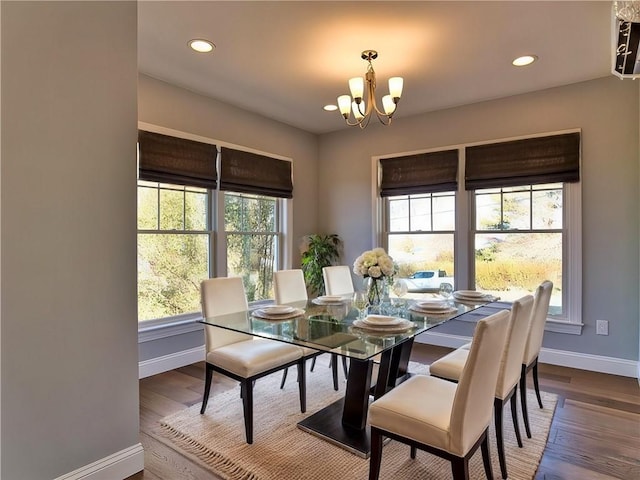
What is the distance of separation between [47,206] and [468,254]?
3.77 m

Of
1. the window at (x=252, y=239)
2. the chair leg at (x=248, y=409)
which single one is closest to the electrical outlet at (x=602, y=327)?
the chair leg at (x=248, y=409)

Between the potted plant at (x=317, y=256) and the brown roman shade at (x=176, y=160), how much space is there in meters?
1.51

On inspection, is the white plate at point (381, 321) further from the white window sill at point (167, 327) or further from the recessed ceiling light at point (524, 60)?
the recessed ceiling light at point (524, 60)

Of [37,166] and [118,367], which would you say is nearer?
[37,166]

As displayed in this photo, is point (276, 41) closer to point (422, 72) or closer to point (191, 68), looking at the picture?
point (191, 68)

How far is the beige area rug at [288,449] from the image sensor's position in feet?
6.50

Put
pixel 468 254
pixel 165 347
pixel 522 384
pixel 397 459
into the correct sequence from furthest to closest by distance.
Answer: pixel 468 254
pixel 165 347
pixel 522 384
pixel 397 459

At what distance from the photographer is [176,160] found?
347 cm

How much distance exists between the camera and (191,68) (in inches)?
124

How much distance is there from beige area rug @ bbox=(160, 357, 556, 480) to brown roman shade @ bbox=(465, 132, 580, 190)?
2.04 meters

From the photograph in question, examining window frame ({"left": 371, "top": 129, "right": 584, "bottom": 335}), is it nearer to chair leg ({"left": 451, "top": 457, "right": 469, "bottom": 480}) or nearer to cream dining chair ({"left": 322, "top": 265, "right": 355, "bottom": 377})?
cream dining chair ({"left": 322, "top": 265, "right": 355, "bottom": 377})

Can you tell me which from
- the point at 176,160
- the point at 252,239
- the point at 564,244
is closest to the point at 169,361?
the point at 252,239

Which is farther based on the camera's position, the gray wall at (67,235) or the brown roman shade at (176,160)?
the brown roman shade at (176,160)

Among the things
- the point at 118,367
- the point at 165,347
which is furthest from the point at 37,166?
the point at 165,347
